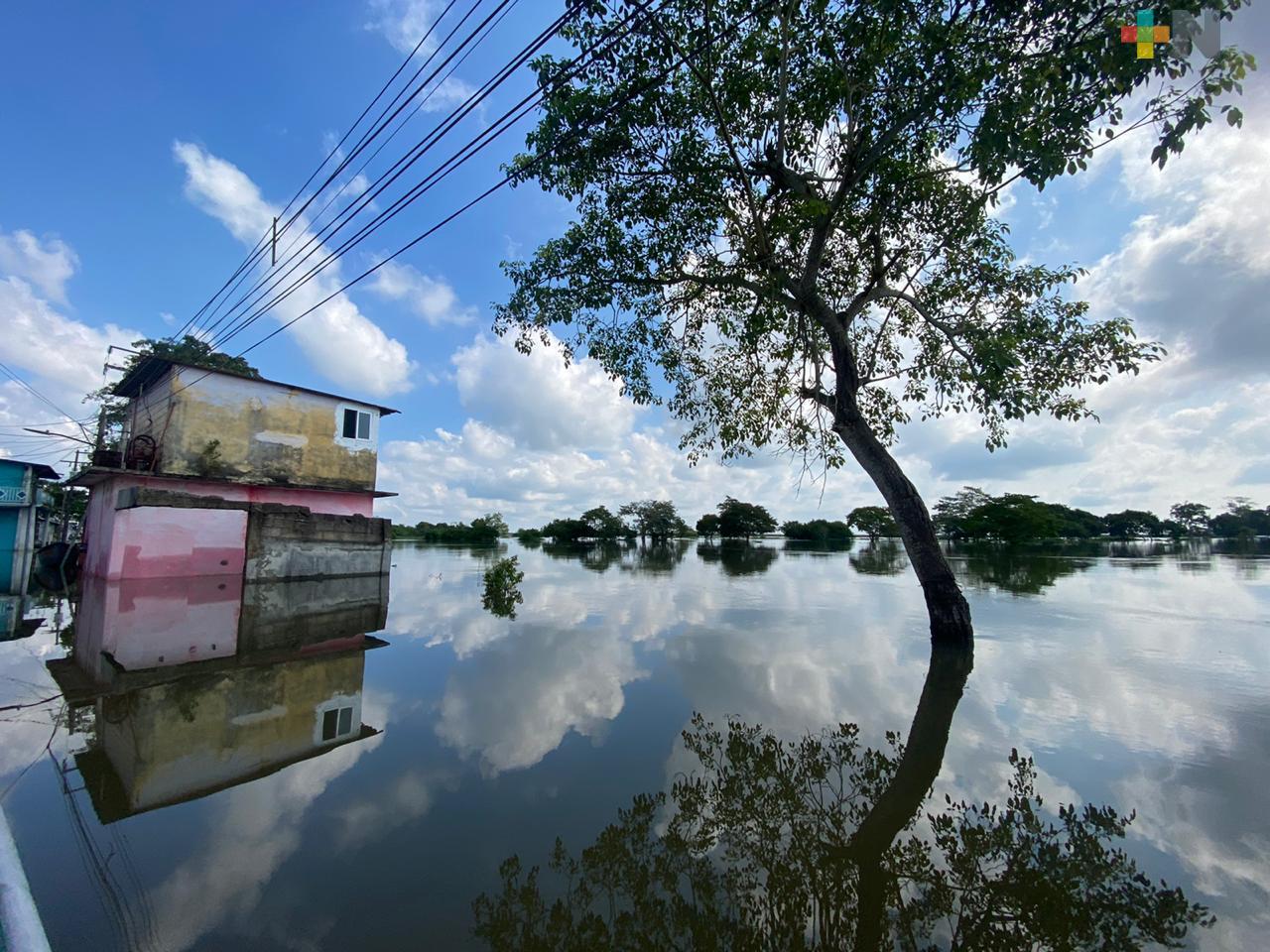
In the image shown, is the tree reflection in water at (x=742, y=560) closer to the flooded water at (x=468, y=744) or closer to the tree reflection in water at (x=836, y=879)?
the flooded water at (x=468, y=744)

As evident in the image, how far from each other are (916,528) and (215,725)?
29.7 feet

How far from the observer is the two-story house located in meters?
14.6

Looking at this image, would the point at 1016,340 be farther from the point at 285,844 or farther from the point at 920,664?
the point at 285,844

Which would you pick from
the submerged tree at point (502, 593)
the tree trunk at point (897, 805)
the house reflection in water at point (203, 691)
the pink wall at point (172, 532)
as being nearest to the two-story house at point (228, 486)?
the pink wall at point (172, 532)

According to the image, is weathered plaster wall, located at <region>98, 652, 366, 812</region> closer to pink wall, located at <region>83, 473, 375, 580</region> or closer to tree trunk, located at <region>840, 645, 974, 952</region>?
tree trunk, located at <region>840, 645, 974, 952</region>

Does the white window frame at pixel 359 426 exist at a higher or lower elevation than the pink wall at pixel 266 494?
higher

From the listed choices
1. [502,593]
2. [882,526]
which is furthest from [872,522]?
[502,593]

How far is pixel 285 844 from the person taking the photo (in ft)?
9.25

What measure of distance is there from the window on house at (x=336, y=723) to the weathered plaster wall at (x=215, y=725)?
6 cm

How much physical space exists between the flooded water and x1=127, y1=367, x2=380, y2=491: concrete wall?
728 cm

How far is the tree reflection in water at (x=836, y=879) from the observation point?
2.18m

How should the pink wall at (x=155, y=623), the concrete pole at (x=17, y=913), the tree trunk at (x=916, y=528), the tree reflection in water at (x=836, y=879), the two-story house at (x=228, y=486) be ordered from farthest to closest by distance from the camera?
the two-story house at (x=228, y=486) → the tree trunk at (x=916, y=528) → the pink wall at (x=155, y=623) → the tree reflection in water at (x=836, y=879) → the concrete pole at (x=17, y=913)

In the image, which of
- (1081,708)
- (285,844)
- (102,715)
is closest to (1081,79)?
(1081,708)

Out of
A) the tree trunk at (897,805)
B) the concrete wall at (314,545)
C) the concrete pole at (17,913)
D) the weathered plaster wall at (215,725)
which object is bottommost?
the weathered plaster wall at (215,725)
